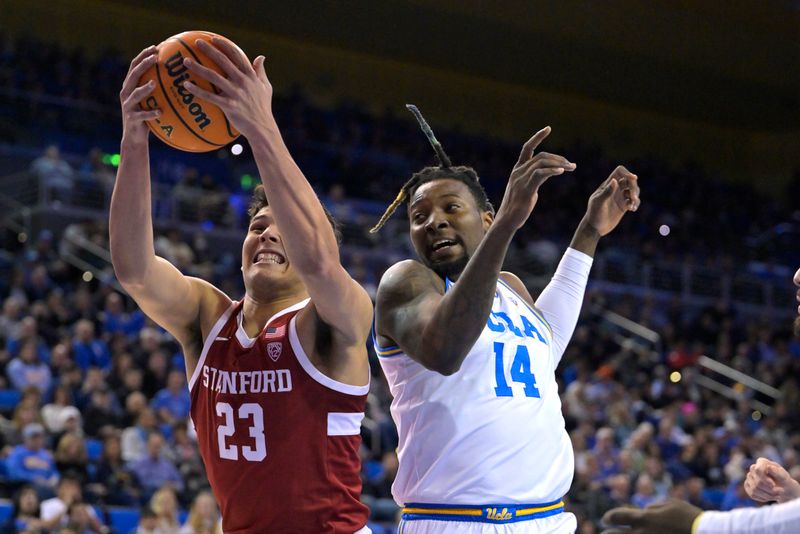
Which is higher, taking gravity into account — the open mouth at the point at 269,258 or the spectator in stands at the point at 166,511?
the open mouth at the point at 269,258

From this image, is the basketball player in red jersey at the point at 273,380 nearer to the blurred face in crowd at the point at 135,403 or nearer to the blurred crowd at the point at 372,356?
the blurred crowd at the point at 372,356

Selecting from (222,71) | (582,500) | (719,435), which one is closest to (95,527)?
(582,500)

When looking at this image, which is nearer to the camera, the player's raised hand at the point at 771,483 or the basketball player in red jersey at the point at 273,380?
the basketball player in red jersey at the point at 273,380

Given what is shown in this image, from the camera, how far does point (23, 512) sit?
25.8 feet

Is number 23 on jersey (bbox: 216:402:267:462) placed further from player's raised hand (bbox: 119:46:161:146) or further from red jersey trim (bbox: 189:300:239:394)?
player's raised hand (bbox: 119:46:161:146)

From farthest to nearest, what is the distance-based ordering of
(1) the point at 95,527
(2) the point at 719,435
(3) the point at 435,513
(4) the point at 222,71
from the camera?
(2) the point at 719,435 → (1) the point at 95,527 → (3) the point at 435,513 → (4) the point at 222,71

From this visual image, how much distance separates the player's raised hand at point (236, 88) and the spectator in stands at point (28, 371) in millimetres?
7260

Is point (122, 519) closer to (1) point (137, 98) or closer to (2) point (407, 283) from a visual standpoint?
(2) point (407, 283)

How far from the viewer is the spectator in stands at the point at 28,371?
954 centimetres

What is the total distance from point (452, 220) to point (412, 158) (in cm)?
1546

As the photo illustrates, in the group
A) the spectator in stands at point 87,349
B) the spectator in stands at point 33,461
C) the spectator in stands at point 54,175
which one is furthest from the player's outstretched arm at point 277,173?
the spectator in stands at point 54,175

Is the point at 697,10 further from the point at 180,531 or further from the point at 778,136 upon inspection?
the point at 180,531

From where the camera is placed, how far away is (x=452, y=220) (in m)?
3.90

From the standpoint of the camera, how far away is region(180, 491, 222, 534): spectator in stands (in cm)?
820
